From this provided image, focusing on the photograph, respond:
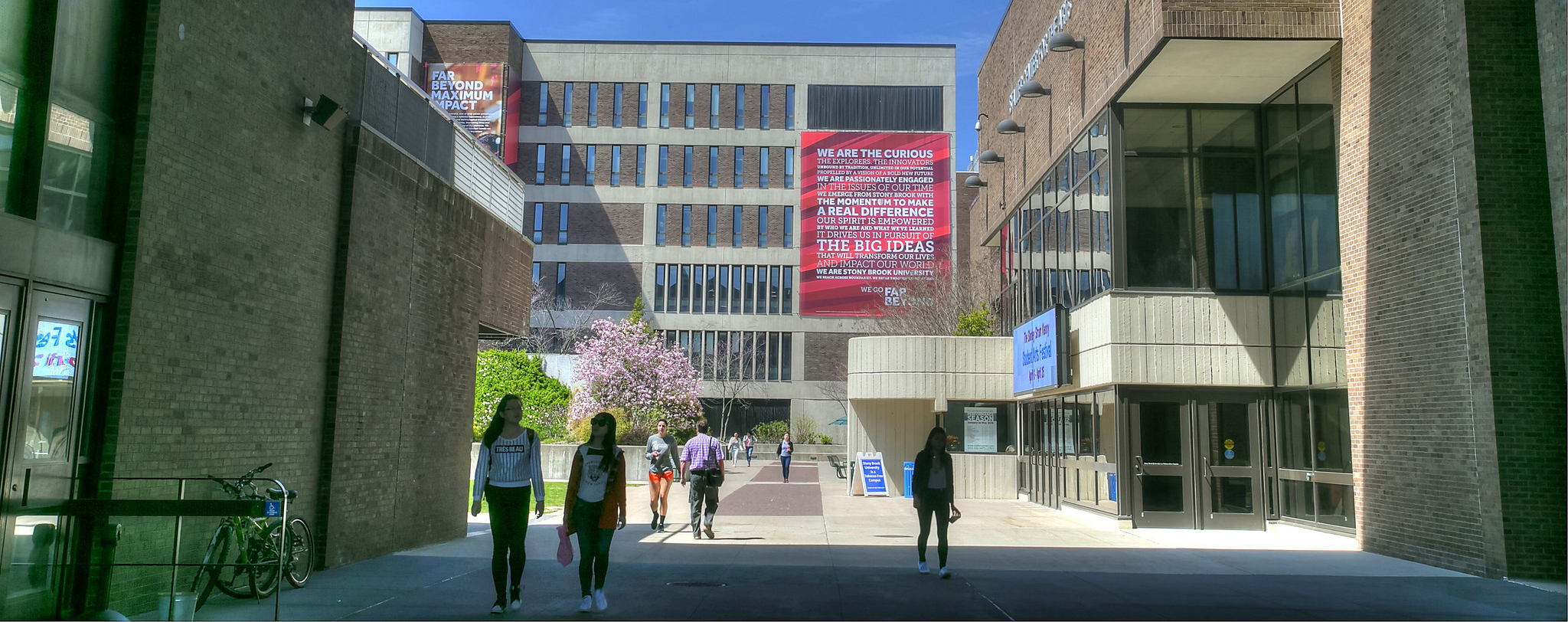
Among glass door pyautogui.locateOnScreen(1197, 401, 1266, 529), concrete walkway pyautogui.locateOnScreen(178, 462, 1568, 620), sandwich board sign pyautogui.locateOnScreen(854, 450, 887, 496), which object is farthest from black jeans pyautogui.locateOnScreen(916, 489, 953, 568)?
sandwich board sign pyautogui.locateOnScreen(854, 450, 887, 496)

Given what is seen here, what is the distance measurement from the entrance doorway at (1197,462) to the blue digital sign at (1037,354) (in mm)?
2335

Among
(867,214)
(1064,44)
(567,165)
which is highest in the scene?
(567,165)

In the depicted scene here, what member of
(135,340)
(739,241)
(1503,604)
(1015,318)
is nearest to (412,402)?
(135,340)

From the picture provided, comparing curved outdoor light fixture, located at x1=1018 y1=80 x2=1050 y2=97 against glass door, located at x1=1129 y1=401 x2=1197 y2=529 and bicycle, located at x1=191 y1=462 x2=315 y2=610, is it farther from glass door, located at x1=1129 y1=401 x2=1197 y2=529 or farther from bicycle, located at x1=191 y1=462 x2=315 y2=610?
bicycle, located at x1=191 y1=462 x2=315 y2=610

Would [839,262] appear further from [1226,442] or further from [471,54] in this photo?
[1226,442]

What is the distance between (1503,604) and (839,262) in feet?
160

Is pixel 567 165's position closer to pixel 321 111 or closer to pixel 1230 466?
pixel 1230 466

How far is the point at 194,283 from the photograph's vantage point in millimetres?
8102

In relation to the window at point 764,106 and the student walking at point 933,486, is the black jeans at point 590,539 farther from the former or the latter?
the window at point 764,106

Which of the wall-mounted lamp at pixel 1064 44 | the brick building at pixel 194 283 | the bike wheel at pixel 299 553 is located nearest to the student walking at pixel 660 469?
the brick building at pixel 194 283

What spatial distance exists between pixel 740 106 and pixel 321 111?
52333 millimetres

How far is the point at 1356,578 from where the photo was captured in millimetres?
10805

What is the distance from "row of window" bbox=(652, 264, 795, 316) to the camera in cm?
5959

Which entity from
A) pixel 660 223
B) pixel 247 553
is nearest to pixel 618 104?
pixel 660 223
